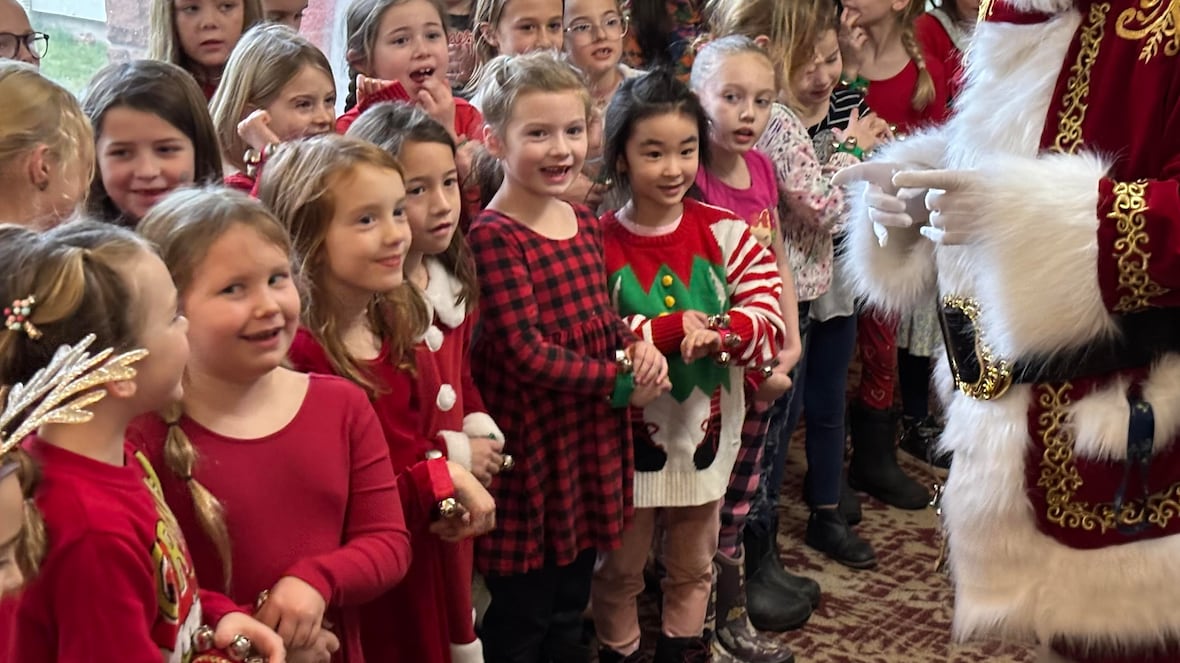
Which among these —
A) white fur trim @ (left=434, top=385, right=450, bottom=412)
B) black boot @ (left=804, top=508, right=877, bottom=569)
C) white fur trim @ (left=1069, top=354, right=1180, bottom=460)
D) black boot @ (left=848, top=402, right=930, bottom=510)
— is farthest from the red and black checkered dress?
black boot @ (left=848, top=402, right=930, bottom=510)

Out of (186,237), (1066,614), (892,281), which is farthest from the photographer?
(892,281)

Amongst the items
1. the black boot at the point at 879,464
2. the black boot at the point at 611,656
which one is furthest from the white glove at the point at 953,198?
the black boot at the point at 879,464

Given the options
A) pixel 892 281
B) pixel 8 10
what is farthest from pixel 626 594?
pixel 8 10

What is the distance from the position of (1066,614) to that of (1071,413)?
289 millimetres

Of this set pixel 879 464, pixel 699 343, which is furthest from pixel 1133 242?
pixel 879 464

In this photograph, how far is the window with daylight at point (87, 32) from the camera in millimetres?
2770

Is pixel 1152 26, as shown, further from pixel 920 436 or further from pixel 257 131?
pixel 920 436

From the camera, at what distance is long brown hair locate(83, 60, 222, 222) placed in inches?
65.1

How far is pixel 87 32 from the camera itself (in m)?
2.81

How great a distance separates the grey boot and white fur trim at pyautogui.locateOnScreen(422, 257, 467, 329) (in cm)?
97

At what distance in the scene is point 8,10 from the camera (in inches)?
76.4

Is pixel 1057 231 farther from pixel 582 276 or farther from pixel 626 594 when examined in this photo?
pixel 626 594

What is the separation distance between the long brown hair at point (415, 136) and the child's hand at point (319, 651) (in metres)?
0.63

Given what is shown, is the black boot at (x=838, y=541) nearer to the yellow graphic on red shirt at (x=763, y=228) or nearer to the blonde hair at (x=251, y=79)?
the yellow graphic on red shirt at (x=763, y=228)
